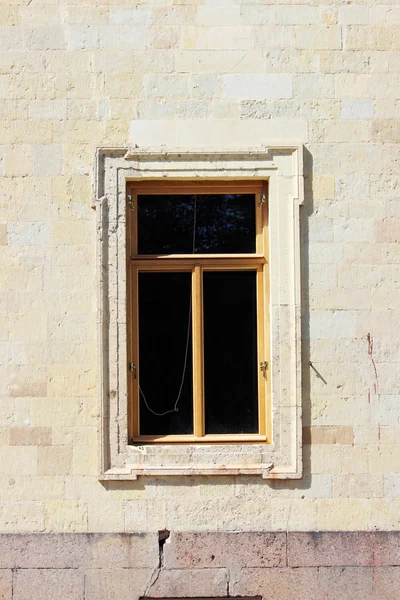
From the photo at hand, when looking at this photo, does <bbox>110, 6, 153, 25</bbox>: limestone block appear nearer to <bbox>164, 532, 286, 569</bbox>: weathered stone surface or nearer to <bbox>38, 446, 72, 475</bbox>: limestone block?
<bbox>38, 446, 72, 475</bbox>: limestone block

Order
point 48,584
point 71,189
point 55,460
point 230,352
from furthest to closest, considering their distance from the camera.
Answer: point 230,352 → point 71,189 → point 55,460 → point 48,584

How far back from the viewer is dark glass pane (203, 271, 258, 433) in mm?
5027

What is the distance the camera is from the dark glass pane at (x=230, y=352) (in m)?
5.03

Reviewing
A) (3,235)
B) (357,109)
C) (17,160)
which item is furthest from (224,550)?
(357,109)

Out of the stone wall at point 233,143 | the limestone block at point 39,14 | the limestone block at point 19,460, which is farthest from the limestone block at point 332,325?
the limestone block at point 39,14

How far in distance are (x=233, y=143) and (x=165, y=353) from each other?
5.17 ft

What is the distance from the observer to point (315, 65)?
499 centimetres

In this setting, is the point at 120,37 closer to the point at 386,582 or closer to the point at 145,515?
the point at 145,515

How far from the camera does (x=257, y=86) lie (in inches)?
196

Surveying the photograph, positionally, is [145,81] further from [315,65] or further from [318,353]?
[318,353]

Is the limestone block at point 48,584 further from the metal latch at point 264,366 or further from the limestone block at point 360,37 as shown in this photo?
the limestone block at point 360,37

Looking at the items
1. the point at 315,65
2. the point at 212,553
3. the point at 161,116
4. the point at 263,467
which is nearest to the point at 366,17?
the point at 315,65

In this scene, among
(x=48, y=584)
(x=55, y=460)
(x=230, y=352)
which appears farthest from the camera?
(x=230, y=352)

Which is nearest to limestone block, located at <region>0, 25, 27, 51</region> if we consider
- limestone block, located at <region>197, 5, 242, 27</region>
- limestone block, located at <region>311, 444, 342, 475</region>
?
limestone block, located at <region>197, 5, 242, 27</region>
